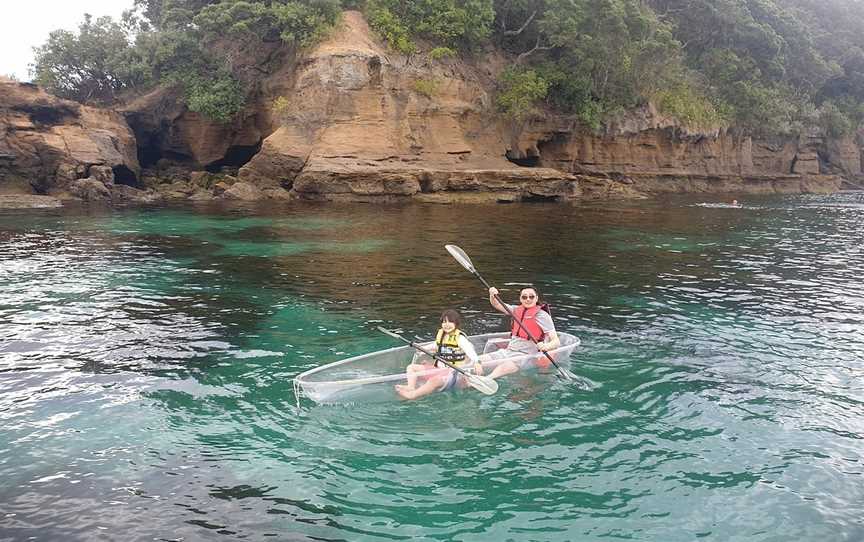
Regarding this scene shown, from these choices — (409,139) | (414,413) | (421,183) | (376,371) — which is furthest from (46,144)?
(414,413)

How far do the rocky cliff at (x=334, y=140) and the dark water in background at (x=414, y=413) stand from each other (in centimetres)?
1714

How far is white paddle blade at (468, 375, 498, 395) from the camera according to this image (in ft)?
26.2

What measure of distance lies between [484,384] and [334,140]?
2636cm

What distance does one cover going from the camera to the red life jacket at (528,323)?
31.0 ft

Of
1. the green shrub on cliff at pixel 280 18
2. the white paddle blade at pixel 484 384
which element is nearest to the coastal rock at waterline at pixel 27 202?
the green shrub on cliff at pixel 280 18

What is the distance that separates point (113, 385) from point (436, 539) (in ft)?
17.1

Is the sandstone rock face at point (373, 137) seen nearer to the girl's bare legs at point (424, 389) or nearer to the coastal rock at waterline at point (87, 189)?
the coastal rock at waterline at point (87, 189)

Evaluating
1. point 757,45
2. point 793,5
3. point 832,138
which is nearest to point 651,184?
point 757,45

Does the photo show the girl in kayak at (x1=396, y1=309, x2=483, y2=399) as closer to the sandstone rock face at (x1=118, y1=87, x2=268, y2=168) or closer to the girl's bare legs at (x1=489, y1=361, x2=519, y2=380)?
the girl's bare legs at (x1=489, y1=361, x2=519, y2=380)

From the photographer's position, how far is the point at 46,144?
106 feet

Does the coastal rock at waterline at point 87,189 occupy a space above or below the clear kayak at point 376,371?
above

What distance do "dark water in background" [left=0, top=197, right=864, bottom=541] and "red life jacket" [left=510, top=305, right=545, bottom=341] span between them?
775 millimetres

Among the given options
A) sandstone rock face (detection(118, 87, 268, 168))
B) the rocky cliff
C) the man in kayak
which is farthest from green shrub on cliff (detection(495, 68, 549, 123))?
the man in kayak

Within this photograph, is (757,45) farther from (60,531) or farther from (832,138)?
(60,531)
